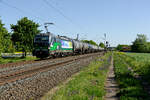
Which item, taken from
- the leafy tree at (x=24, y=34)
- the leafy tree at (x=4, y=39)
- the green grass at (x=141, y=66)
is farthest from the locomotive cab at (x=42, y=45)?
the green grass at (x=141, y=66)

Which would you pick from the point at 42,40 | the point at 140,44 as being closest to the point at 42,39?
the point at 42,40

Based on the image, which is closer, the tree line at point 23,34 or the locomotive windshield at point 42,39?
the locomotive windshield at point 42,39

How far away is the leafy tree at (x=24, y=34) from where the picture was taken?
98.2 feet

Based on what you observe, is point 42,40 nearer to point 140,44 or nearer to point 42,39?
point 42,39

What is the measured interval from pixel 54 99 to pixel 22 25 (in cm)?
2737

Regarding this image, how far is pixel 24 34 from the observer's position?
1193 inches

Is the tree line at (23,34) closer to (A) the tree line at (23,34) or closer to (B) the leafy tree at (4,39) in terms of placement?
(A) the tree line at (23,34)

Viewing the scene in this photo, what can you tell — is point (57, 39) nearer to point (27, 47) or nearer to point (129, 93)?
point (27, 47)

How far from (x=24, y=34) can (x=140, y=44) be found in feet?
340

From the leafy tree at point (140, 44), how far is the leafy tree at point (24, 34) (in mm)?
98294

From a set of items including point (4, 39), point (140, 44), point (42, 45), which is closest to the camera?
point (4, 39)

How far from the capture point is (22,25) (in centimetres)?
3116

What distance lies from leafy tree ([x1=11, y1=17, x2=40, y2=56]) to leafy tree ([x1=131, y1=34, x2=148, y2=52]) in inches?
3870

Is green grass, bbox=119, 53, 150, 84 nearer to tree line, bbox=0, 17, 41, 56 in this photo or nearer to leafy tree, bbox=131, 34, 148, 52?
tree line, bbox=0, 17, 41, 56
